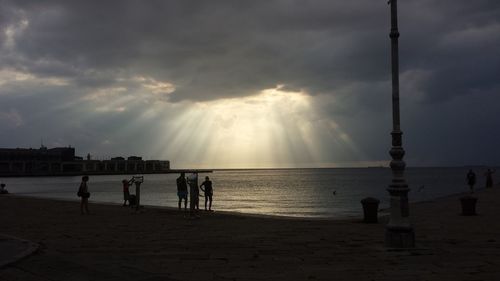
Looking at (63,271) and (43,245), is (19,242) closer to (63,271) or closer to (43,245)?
(43,245)

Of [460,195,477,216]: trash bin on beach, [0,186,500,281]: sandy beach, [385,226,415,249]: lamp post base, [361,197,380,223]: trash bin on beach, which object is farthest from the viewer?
[460,195,477,216]: trash bin on beach

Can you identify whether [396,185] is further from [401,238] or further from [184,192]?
[184,192]

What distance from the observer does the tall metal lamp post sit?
420 inches

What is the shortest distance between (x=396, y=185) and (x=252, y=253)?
3851 mm

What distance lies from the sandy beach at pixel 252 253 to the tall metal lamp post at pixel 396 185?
0.46 metres

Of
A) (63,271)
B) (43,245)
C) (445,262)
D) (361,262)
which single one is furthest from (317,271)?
(43,245)

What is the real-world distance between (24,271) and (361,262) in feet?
20.0

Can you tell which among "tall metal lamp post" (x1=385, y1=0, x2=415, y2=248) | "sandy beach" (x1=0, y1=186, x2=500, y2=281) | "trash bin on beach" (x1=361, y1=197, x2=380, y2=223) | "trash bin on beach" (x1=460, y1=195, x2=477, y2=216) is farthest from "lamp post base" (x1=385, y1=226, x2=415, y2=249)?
"trash bin on beach" (x1=460, y1=195, x2=477, y2=216)

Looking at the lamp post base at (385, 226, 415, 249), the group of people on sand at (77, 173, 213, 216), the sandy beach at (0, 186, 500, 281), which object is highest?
the group of people on sand at (77, 173, 213, 216)

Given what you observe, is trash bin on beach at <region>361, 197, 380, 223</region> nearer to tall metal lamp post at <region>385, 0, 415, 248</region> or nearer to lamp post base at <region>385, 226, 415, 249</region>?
tall metal lamp post at <region>385, 0, 415, 248</region>

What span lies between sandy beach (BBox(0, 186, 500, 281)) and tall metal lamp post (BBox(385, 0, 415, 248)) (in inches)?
18.0

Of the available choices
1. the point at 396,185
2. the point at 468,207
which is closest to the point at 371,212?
the point at 468,207

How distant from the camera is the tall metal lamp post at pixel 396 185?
1067 cm

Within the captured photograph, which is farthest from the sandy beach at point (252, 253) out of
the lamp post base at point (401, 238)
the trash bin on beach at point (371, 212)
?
the trash bin on beach at point (371, 212)
